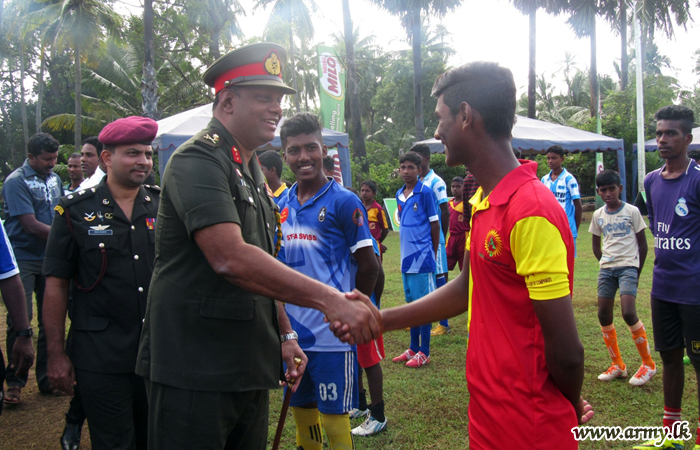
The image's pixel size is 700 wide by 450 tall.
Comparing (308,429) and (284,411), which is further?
(308,429)

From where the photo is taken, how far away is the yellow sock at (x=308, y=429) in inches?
131

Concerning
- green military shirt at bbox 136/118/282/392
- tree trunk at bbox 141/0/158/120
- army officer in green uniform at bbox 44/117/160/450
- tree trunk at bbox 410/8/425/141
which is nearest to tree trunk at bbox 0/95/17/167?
tree trunk at bbox 141/0/158/120

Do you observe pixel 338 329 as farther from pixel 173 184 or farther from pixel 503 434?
pixel 173 184

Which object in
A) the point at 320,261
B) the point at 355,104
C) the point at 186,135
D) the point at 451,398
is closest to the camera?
the point at 320,261

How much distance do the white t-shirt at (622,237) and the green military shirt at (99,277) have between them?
4.56 metres

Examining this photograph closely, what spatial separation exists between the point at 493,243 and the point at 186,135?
10.1 metres

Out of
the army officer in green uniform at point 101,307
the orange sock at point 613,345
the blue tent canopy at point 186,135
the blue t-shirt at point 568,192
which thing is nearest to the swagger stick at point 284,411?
the army officer in green uniform at point 101,307

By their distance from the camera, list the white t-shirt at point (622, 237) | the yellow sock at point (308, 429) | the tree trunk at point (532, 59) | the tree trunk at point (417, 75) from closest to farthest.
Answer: the yellow sock at point (308, 429) → the white t-shirt at point (622, 237) → the tree trunk at point (417, 75) → the tree trunk at point (532, 59)

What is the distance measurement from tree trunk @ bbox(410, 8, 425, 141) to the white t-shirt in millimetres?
16988

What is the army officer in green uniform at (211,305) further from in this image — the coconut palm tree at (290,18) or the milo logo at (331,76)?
the coconut palm tree at (290,18)

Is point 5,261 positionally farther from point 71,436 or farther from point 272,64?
point 272,64

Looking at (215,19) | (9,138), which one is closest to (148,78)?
(215,19)

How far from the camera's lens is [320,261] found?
3.48 metres

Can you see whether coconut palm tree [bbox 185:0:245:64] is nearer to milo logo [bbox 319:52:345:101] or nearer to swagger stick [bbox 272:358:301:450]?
milo logo [bbox 319:52:345:101]
